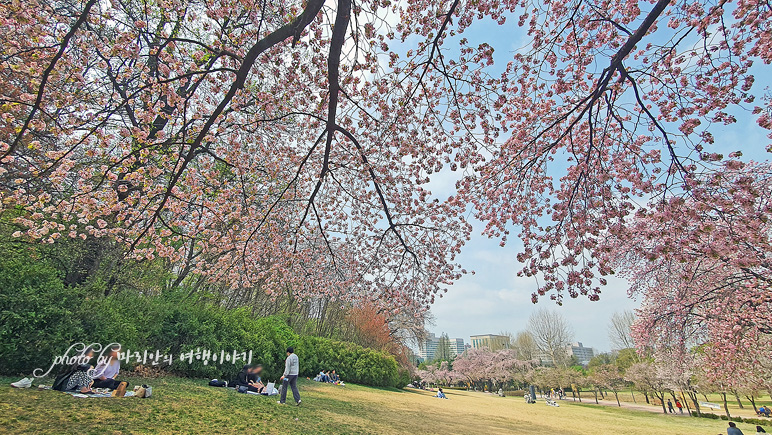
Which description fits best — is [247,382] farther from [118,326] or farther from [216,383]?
[118,326]

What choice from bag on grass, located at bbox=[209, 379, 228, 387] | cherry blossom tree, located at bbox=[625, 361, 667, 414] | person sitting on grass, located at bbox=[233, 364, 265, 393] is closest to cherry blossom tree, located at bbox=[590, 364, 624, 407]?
cherry blossom tree, located at bbox=[625, 361, 667, 414]

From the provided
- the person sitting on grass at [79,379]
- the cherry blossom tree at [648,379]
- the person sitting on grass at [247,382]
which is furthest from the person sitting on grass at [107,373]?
the cherry blossom tree at [648,379]

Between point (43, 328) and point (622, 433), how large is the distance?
16933mm

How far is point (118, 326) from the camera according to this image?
22.0ft

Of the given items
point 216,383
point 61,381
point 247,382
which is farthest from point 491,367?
point 61,381

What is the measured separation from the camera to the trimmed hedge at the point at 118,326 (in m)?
5.40

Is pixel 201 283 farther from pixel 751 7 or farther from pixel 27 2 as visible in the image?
pixel 751 7

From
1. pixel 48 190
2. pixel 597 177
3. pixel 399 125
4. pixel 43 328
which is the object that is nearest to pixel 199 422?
pixel 43 328

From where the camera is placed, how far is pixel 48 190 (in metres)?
5.36

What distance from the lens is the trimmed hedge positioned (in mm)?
5398

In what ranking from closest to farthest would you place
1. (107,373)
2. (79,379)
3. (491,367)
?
1. (79,379)
2. (107,373)
3. (491,367)

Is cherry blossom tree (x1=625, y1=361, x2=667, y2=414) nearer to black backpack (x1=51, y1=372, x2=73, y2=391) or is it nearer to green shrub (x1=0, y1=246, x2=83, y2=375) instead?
black backpack (x1=51, y1=372, x2=73, y2=391)

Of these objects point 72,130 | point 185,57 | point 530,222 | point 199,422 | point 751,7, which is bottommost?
point 199,422

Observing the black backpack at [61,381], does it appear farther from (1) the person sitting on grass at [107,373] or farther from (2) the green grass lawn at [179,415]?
(1) the person sitting on grass at [107,373]
